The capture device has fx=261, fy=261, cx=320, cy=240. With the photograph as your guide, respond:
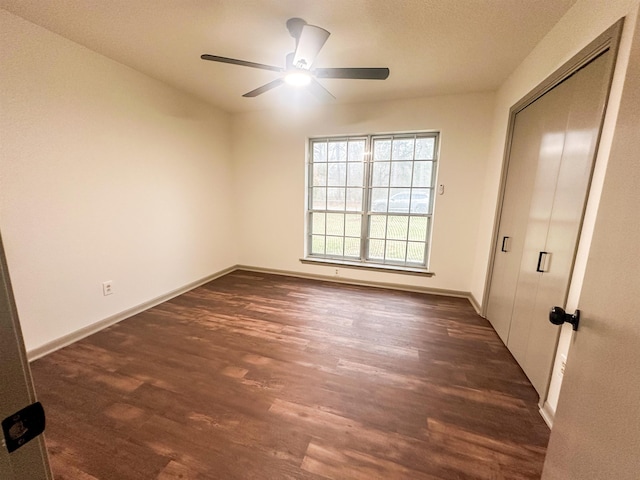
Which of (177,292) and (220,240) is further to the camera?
(220,240)

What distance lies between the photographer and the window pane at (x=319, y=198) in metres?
4.12

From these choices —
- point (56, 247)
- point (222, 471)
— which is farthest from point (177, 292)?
point (222, 471)

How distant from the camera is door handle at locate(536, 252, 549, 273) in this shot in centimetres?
183

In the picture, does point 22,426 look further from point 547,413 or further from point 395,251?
point 395,251

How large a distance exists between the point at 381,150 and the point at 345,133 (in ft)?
1.86

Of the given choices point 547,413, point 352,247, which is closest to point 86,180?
point 352,247

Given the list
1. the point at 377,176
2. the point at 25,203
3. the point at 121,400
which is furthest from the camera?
the point at 377,176

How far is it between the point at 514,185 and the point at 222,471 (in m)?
3.09

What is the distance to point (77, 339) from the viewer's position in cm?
241

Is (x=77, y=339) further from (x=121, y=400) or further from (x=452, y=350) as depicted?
(x=452, y=350)

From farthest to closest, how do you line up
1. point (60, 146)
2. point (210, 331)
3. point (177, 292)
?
point (177, 292), point (210, 331), point (60, 146)

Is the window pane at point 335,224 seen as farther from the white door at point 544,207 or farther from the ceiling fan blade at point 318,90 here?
the white door at point 544,207

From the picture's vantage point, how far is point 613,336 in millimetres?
698

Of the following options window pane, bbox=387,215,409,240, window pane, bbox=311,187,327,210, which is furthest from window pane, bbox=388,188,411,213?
window pane, bbox=311,187,327,210
